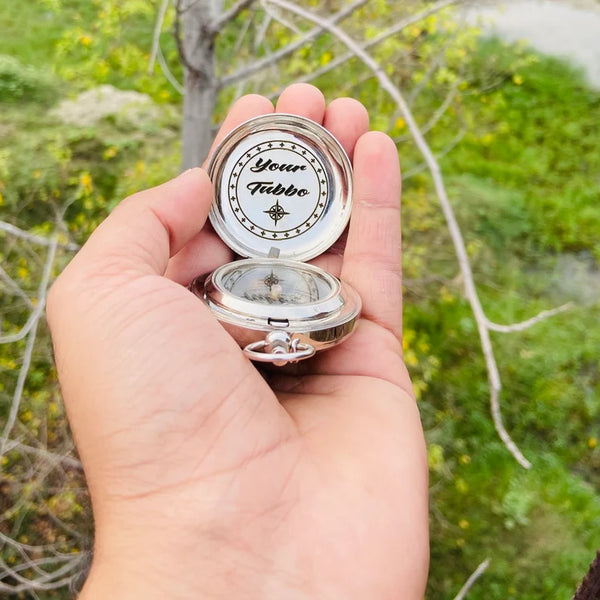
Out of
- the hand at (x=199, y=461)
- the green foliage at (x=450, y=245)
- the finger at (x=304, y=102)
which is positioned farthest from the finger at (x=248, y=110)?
the green foliage at (x=450, y=245)

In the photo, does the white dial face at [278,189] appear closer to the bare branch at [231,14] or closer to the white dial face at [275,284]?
the white dial face at [275,284]

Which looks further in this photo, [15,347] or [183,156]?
[15,347]

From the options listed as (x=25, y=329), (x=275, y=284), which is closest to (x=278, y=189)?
(x=275, y=284)

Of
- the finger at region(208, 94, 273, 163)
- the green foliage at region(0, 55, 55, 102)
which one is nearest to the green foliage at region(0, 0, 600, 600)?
the green foliage at region(0, 55, 55, 102)

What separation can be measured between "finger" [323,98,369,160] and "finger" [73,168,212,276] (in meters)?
0.71

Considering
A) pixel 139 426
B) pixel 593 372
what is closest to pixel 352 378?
pixel 139 426

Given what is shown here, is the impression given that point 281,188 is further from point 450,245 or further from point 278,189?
point 450,245

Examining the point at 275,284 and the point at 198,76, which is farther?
the point at 198,76

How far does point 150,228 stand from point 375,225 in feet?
2.96

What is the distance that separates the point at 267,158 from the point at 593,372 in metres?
3.16

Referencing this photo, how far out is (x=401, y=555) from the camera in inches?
61.2

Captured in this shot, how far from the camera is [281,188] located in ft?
7.95

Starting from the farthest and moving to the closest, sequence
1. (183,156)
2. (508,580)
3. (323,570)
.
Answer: (508,580), (183,156), (323,570)

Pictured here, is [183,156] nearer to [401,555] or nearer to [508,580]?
[401,555]
